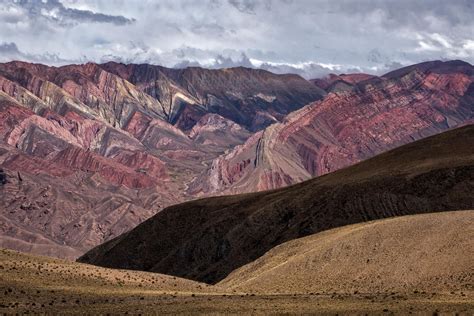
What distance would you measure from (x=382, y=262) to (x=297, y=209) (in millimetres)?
58668

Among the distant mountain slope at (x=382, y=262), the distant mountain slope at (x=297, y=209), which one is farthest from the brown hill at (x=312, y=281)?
the distant mountain slope at (x=297, y=209)

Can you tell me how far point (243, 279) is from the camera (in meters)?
80.4

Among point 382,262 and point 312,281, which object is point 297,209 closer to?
point 382,262

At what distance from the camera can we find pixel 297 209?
132 m

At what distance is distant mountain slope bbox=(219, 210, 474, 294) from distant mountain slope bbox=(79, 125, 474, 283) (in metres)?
32.9

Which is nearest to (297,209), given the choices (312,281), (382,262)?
(382,262)

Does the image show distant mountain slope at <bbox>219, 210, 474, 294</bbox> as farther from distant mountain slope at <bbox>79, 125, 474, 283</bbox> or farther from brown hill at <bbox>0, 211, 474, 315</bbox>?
distant mountain slope at <bbox>79, 125, 474, 283</bbox>

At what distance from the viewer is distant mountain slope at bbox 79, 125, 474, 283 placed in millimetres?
119562

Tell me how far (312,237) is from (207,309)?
155 feet

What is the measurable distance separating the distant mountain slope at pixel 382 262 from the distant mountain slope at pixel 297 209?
3287cm

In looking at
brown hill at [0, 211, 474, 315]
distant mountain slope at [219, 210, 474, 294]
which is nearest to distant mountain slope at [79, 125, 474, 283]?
brown hill at [0, 211, 474, 315]

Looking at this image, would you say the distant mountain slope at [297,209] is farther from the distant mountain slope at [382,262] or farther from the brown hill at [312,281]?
the distant mountain slope at [382,262]

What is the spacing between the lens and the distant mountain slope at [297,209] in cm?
11956

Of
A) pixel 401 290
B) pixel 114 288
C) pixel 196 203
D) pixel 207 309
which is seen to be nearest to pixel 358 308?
pixel 207 309
